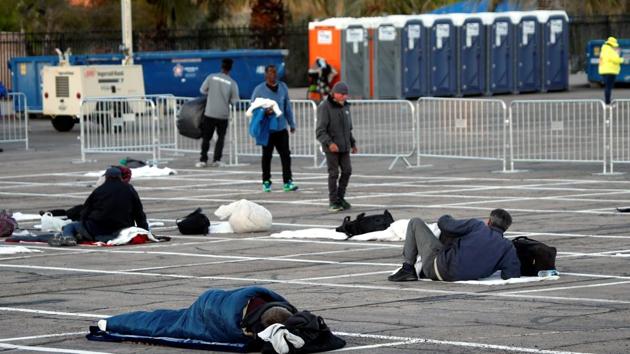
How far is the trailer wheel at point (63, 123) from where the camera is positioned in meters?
39.7

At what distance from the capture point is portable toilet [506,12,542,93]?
161 ft

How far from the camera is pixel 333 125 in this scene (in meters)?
20.2

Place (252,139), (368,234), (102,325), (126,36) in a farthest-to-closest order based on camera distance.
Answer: (126,36), (252,139), (368,234), (102,325)

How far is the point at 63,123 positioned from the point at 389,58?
11305 millimetres

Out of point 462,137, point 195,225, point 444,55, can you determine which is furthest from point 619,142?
point 444,55

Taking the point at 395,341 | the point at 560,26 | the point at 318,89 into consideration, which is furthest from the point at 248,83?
the point at 395,341

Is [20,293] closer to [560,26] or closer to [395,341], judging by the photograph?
→ [395,341]

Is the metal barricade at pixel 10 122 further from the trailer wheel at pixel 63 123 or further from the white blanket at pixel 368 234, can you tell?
the white blanket at pixel 368 234

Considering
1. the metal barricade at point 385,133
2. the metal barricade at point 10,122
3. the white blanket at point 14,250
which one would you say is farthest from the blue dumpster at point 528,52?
the white blanket at point 14,250

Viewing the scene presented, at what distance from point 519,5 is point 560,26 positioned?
1032cm

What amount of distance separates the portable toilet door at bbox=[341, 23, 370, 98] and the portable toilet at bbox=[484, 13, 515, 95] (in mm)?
4439

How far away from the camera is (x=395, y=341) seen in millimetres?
10883

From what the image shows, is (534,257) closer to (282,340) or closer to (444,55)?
(282,340)

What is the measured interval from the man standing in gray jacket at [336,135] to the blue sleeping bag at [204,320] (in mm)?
9108
